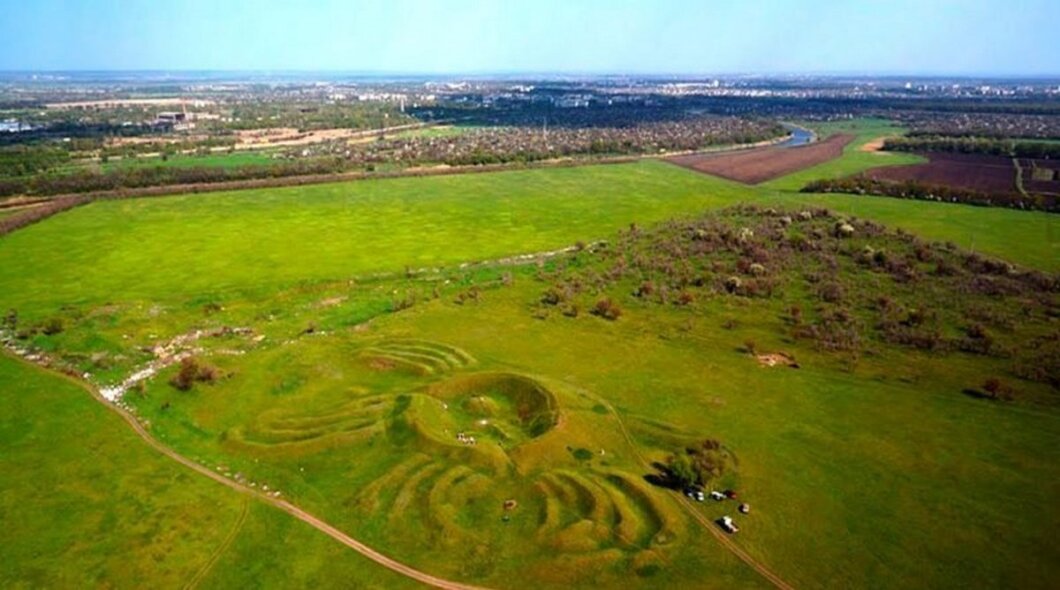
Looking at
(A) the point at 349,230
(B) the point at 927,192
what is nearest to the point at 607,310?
(A) the point at 349,230

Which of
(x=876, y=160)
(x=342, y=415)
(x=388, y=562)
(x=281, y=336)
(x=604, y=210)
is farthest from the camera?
(x=876, y=160)

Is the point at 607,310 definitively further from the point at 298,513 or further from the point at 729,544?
the point at 298,513

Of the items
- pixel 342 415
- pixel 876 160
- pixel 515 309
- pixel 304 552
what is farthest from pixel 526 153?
pixel 304 552

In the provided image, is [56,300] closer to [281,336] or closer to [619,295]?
[281,336]

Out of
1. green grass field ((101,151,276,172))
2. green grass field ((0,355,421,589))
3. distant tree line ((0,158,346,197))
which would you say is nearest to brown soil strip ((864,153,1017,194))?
distant tree line ((0,158,346,197))

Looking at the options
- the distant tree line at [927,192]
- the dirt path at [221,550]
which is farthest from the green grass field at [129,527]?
the distant tree line at [927,192]

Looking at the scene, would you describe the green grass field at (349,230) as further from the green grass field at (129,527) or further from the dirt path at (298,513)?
the green grass field at (129,527)
